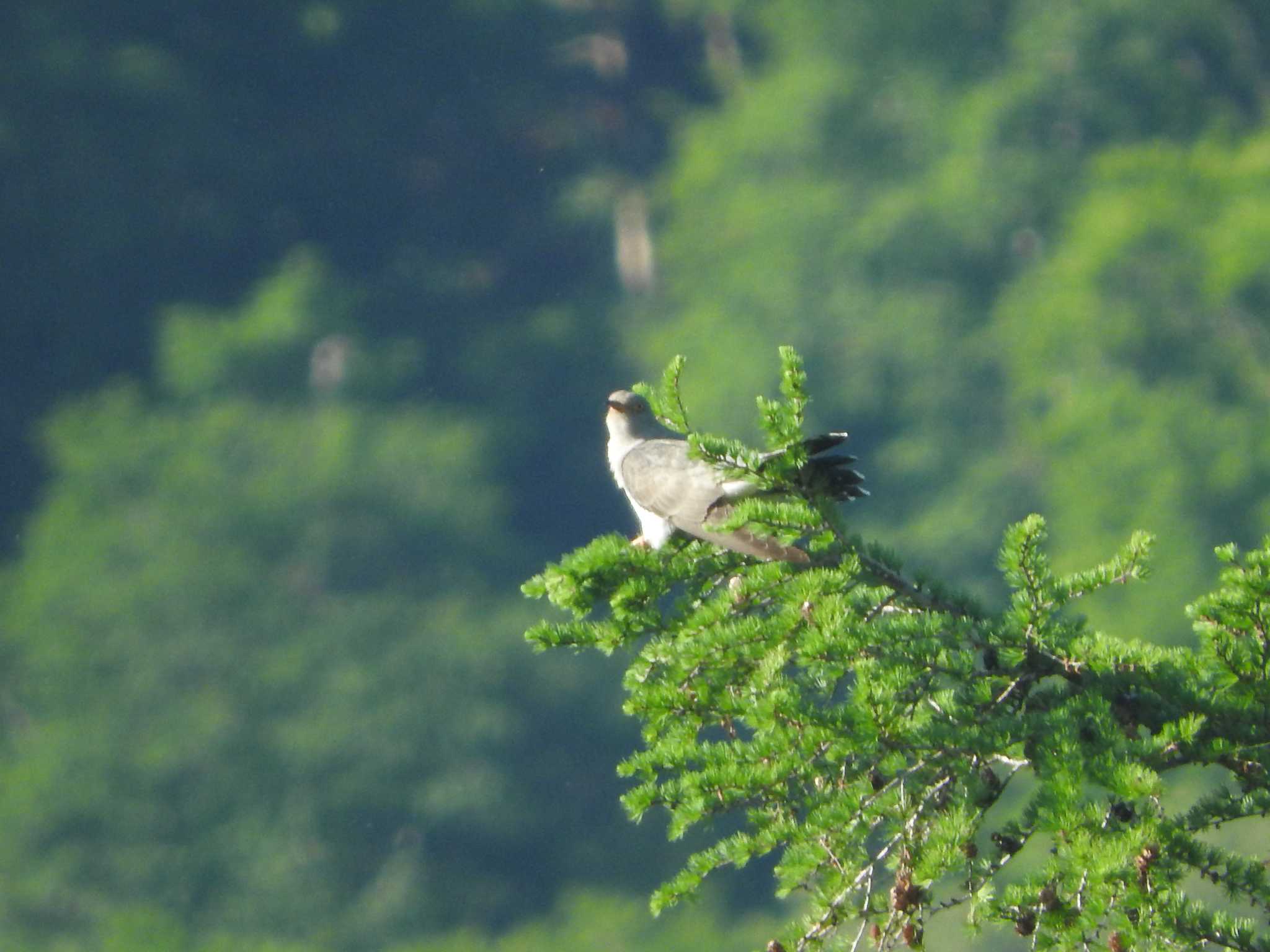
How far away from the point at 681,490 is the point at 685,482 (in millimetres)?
35

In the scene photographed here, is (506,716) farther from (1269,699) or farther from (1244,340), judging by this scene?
(1269,699)

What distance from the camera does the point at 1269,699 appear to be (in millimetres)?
5184

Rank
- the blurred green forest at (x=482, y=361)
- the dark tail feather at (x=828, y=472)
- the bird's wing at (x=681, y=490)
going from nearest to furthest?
1. the dark tail feather at (x=828, y=472)
2. the bird's wing at (x=681, y=490)
3. the blurred green forest at (x=482, y=361)

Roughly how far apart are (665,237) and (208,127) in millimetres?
11802

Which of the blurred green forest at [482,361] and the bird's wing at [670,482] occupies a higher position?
the blurred green forest at [482,361]

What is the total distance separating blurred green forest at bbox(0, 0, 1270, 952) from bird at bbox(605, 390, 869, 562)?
2217 cm

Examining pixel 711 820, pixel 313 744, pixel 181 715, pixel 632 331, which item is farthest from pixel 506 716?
pixel 711 820

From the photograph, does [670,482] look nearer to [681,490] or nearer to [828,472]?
[681,490]

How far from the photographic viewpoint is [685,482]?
7.28 metres

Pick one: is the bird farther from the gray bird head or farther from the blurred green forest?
the blurred green forest

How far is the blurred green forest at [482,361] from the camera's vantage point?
34219 millimetres

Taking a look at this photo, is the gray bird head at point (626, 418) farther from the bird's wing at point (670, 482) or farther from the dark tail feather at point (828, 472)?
the dark tail feather at point (828, 472)

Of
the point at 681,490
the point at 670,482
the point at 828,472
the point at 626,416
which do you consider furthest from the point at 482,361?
the point at 828,472

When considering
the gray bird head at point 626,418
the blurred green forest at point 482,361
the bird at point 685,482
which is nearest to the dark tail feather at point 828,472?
the bird at point 685,482
